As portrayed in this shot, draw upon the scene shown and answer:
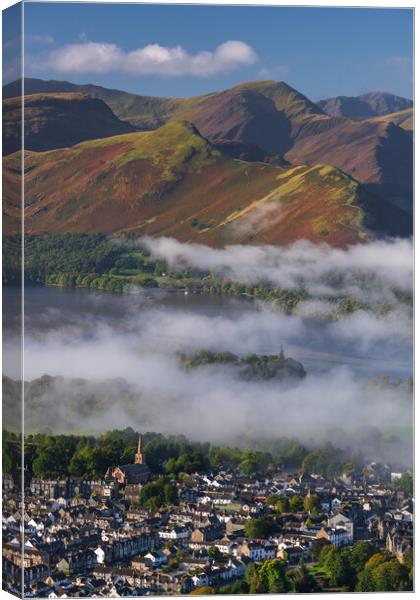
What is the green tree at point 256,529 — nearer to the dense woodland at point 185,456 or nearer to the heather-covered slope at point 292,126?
the dense woodland at point 185,456

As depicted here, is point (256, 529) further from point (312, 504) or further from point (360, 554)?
point (360, 554)

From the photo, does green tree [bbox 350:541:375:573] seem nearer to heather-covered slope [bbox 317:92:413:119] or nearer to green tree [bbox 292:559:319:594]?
green tree [bbox 292:559:319:594]

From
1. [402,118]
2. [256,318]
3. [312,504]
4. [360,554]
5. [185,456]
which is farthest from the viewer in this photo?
[402,118]

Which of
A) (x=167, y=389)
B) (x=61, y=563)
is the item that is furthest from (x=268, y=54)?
(x=61, y=563)

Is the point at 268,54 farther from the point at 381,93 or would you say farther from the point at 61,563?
the point at 61,563

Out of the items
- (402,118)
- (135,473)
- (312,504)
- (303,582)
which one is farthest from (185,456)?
(402,118)

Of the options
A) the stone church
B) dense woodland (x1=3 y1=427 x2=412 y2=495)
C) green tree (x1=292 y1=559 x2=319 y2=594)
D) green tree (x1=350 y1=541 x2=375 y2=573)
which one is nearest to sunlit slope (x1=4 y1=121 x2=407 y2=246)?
dense woodland (x1=3 y1=427 x2=412 y2=495)

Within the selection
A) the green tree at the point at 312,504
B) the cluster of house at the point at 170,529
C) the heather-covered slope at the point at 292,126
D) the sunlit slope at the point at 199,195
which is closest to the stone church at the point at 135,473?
the cluster of house at the point at 170,529
